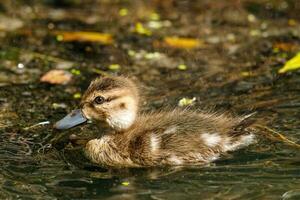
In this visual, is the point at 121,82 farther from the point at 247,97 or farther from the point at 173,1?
the point at 173,1

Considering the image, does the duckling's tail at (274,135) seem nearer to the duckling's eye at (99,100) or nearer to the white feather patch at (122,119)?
the white feather patch at (122,119)

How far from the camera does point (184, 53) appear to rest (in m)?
7.62

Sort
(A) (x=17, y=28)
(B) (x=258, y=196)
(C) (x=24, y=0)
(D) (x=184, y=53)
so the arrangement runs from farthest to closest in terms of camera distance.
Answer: (C) (x=24, y=0)
(A) (x=17, y=28)
(D) (x=184, y=53)
(B) (x=258, y=196)

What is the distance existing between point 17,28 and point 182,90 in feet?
7.60

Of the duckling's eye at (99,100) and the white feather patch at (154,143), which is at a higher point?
the duckling's eye at (99,100)

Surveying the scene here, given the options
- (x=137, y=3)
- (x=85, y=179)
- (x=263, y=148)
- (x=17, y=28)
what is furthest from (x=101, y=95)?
(x=137, y=3)

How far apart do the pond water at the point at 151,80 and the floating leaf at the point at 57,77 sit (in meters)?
0.06

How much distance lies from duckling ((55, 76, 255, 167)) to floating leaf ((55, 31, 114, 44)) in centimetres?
248

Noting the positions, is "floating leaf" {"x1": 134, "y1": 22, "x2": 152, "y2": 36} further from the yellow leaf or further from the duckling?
the duckling

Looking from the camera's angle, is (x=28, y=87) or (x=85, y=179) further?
(x=28, y=87)

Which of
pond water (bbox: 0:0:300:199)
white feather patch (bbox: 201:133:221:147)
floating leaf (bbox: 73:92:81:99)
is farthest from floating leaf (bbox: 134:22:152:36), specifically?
white feather patch (bbox: 201:133:221:147)

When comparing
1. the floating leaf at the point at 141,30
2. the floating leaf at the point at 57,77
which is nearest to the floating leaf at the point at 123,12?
the floating leaf at the point at 141,30

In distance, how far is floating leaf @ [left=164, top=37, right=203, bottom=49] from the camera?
7.80 m

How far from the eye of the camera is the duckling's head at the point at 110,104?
5.43 meters
